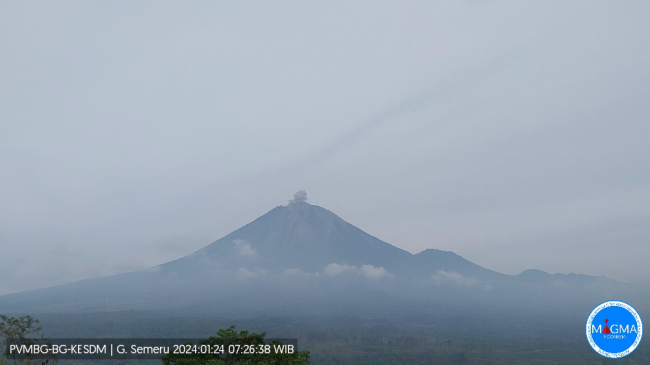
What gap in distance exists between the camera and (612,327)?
20.9 meters

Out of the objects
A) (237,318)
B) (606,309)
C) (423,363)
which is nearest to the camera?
(606,309)

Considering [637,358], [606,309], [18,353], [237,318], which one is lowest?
[637,358]

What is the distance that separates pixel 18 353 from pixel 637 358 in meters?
175

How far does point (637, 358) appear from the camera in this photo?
141750mm

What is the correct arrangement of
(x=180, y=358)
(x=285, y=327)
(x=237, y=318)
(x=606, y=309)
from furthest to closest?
(x=237, y=318) < (x=285, y=327) < (x=180, y=358) < (x=606, y=309)

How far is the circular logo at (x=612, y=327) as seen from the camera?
20703 millimetres

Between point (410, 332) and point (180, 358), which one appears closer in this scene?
point (180, 358)

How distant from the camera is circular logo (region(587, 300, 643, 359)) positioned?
2070cm

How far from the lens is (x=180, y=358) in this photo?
22.4 m

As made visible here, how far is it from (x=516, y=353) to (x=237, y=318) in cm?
11584

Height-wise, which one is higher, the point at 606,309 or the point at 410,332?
the point at 606,309

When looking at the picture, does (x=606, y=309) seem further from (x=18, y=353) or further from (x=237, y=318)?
(x=237, y=318)

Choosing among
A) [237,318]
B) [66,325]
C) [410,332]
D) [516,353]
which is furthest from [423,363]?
[66,325]

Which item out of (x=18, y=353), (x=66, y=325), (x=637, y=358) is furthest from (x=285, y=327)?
(x=18, y=353)
